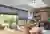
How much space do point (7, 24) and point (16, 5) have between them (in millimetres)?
154

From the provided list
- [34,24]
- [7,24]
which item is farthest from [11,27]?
[34,24]

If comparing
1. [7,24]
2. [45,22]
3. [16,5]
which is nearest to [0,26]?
[7,24]

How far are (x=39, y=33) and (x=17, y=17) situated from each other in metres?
0.19

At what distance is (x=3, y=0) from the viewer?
74 centimetres

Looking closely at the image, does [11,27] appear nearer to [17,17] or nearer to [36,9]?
[17,17]

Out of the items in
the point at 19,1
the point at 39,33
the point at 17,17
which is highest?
the point at 19,1

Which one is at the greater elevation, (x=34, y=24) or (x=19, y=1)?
(x=19, y=1)

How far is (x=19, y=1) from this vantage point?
74 centimetres

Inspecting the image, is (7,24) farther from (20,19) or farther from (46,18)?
(46,18)

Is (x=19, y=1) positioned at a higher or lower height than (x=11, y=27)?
higher

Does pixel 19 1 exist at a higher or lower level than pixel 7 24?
higher

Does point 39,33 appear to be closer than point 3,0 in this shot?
Yes

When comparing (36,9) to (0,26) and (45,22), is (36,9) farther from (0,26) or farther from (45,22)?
(0,26)

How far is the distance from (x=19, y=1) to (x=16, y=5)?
4 centimetres
